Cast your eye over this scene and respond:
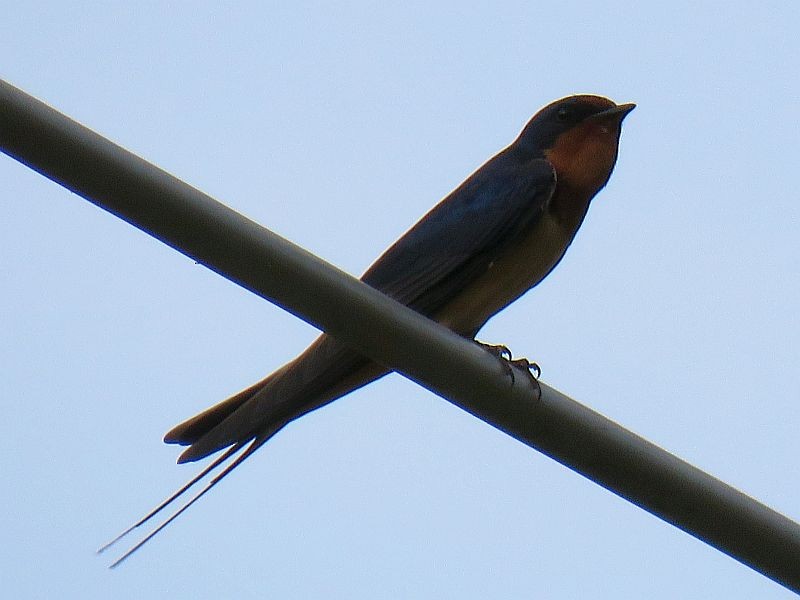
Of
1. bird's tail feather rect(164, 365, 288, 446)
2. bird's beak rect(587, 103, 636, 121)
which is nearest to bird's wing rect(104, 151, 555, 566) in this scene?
bird's tail feather rect(164, 365, 288, 446)

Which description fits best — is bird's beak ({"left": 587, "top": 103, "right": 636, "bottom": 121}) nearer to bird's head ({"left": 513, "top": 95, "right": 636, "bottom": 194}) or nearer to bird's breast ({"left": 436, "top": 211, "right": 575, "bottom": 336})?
bird's head ({"left": 513, "top": 95, "right": 636, "bottom": 194})

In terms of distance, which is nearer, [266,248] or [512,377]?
[266,248]

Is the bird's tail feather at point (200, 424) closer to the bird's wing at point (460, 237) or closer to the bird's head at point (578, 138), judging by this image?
the bird's wing at point (460, 237)

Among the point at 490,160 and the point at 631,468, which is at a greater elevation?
the point at 490,160

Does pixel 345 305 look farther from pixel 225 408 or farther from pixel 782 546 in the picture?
pixel 225 408

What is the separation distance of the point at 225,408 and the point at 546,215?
1.16 m

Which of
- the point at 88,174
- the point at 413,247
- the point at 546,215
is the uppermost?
the point at 546,215

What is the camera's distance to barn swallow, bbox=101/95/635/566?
112 inches

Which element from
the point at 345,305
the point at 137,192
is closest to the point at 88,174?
the point at 137,192

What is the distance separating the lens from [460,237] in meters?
3.46

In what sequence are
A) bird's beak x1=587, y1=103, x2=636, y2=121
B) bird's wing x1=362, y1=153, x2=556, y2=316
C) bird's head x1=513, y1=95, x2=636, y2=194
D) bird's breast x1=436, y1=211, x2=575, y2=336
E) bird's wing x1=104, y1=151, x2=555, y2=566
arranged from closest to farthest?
1. bird's wing x1=104, y1=151, x2=555, y2=566
2. bird's wing x1=362, y1=153, x2=556, y2=316
3. bird's breast x1=436, y1=211, x2=575, y2=336
4. bird's head x1=513, y1=95, x2=636, y2=194
5. bird's beak x1=587, y1=103, x2=636, y2=121

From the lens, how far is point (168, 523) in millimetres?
2203

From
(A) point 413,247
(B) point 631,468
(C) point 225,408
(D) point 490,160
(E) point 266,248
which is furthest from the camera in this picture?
(D) point 490,160

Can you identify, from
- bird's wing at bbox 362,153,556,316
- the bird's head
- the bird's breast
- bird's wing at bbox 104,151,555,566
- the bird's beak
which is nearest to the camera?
bird's wing at bbox 104,151,555,566
